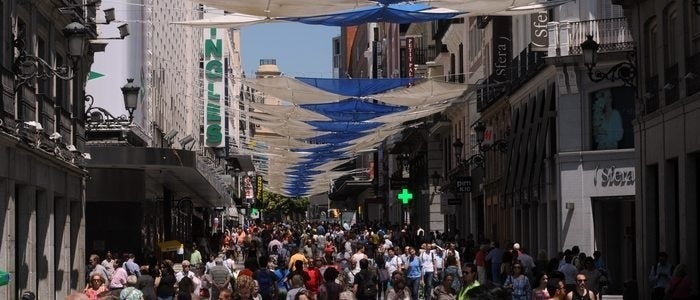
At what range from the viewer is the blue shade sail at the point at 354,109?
139 feet

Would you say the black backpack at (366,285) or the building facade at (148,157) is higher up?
the building facade at (148,157)

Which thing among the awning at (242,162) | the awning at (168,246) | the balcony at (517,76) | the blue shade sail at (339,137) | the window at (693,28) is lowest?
the awning at (168,246)

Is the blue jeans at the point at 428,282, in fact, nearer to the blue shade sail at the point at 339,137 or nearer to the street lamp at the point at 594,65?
the street lamp at the point at 594,65

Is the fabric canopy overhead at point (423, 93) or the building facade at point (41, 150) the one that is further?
the fabric canopy overhead at point (423, 93)

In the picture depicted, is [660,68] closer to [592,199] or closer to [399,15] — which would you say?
[399,15]

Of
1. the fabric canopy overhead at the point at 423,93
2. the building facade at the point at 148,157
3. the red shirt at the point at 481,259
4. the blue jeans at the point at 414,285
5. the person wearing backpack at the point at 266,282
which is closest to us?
the person wearing backpack at the point at 266,282

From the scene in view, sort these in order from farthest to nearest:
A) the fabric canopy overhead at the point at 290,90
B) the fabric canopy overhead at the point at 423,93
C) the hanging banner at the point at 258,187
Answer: the hanging banner at the point at 258,187 → the fabric canopy overhead at the point at 423,93 → the fabric canopy overhead at the point at 290,90

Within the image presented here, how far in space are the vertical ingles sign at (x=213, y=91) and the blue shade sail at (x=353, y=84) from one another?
1461 inches

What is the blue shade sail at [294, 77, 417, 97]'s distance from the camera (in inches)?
1510

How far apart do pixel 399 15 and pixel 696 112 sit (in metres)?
5.00

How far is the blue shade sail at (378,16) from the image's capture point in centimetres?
2445

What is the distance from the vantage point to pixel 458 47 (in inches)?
2532

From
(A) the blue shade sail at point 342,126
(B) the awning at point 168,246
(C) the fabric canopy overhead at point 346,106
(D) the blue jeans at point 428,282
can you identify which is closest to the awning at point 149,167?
(B) the awning at point 168,246

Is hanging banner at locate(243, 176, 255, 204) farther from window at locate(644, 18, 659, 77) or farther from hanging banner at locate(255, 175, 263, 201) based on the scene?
window at locate(644, 18, 659, 77)
